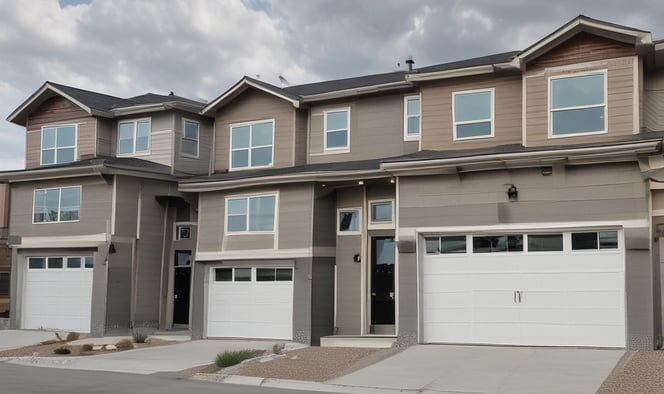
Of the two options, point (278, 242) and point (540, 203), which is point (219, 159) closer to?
point (278, 242)

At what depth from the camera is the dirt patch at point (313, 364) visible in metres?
16.2

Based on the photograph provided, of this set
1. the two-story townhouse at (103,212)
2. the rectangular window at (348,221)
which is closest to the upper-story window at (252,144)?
the two-story townhouse at (103,212)

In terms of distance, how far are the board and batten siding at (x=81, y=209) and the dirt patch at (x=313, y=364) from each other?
387 inches

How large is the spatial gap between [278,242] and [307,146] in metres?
3.43

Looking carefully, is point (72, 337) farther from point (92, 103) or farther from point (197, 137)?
point (92, 103)

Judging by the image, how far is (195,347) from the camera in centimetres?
2188

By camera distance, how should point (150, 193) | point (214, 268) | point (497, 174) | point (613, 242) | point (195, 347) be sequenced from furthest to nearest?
→ 1. point (150, 193)
2. point (214, 268)
3. point (195, 347)
4. point (497, 174)
5. point (613, 242)

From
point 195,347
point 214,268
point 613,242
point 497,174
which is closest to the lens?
point 613,242

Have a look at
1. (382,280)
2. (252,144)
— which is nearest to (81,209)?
(252,144)

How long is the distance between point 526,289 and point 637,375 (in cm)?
434

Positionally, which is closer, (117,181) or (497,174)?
(497,174)

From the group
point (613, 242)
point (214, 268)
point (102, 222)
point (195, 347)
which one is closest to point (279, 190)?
point (214, 268)

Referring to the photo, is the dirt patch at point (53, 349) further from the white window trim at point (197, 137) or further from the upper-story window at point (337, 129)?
the upper-story window at point (337, 129)

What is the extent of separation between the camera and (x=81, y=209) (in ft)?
85.8
